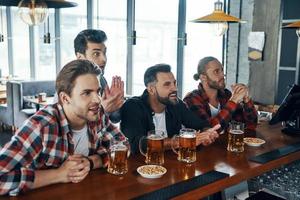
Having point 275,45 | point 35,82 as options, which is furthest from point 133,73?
point 275,45

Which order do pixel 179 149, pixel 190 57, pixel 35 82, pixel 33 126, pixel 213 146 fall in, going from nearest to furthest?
pixel 33 126
pixel 179 149
pixel 213 146
pixel 190 57
pixel 35 82

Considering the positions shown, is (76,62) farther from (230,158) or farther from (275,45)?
(275,45)

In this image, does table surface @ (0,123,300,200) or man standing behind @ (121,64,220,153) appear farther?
man standing behind @ (121,64,220,153)

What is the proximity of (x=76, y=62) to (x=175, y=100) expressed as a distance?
891 millimetres

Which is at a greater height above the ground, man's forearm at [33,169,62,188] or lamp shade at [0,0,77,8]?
lamp shade at [0,0,77,8]

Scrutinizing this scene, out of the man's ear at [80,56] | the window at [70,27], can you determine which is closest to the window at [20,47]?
the window at [70,27]

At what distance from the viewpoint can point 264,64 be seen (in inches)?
199

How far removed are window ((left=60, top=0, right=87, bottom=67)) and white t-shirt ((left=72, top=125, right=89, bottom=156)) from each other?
5.47 meters

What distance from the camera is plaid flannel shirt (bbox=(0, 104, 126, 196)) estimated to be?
1.30m

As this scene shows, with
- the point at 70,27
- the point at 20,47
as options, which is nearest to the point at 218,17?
the point at 70,27

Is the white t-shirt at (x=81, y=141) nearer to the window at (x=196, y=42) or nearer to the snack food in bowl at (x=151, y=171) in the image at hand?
the snack food in bowl at (x=151, y=171)

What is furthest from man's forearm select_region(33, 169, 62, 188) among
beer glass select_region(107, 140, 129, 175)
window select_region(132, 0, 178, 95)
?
window select_region(132, 0, 178, 95)

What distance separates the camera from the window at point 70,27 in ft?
23.0

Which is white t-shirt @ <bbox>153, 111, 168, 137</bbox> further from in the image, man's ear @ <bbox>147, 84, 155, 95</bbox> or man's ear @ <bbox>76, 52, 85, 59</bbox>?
man's ear @ <bbox>76, 52, 85, 59</bbox>
